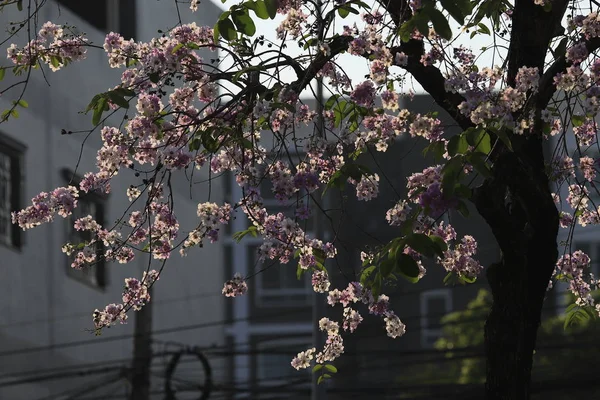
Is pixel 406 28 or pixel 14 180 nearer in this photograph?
pixel 406 28

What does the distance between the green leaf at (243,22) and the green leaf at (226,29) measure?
0.03 meters

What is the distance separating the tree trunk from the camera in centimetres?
663

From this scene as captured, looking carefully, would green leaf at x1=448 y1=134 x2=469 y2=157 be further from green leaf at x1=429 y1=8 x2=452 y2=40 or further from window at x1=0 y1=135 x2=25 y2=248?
window at x1=0 y1=135 x2=25 y2=248

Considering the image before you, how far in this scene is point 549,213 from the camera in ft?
22.0

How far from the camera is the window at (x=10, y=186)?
20.9 metres

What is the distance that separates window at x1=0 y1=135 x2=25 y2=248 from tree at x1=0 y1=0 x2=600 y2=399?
13.4m

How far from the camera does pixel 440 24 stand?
5.14m

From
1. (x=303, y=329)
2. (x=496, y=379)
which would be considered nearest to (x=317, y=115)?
(x=496, y=379)

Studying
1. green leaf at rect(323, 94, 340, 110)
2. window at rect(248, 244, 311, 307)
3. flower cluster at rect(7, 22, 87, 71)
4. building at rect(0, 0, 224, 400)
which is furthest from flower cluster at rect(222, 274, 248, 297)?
window at rect(248, 244, 311, 307)

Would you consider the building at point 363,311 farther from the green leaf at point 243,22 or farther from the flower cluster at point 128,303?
the green leaf at point 243,22

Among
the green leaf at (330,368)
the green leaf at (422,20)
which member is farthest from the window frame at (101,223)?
the green leaf at (422,20)

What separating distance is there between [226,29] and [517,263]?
206cm

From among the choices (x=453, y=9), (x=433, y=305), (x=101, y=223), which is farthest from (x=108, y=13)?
(x=433, y=305)

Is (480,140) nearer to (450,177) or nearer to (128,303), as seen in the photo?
(450,177)
